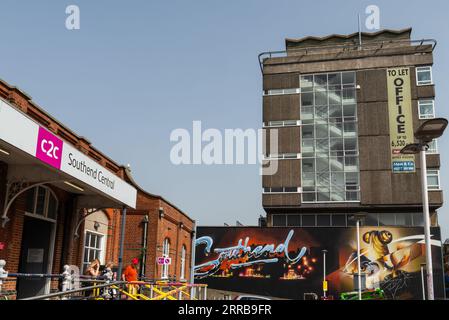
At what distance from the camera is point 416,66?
48.0 metres

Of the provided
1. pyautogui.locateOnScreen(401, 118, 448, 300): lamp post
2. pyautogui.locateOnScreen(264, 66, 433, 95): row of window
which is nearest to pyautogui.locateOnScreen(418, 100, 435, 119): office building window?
pyautogui.locateOnScreen(264, 66, 433, 95): row of window

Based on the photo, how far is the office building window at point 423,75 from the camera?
155 ft

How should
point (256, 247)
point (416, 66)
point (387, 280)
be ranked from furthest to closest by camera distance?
point (416, 66), point (256, 247), point (387, 280)

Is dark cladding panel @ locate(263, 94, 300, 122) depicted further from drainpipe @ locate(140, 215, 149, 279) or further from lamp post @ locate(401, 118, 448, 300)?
lamp post @ locate(401, 118, 448, 300)

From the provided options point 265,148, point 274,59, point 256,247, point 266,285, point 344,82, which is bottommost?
point 266,285

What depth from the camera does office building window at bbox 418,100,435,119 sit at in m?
46.5

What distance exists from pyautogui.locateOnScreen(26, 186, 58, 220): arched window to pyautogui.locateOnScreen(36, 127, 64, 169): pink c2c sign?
3536 mm

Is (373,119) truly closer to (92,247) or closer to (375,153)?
(375,153)

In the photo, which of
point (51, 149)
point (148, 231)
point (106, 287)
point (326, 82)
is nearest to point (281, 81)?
point (326, 82)

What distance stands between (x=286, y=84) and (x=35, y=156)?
42275 millimetres

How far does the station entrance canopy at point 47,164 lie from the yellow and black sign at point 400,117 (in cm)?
3548
